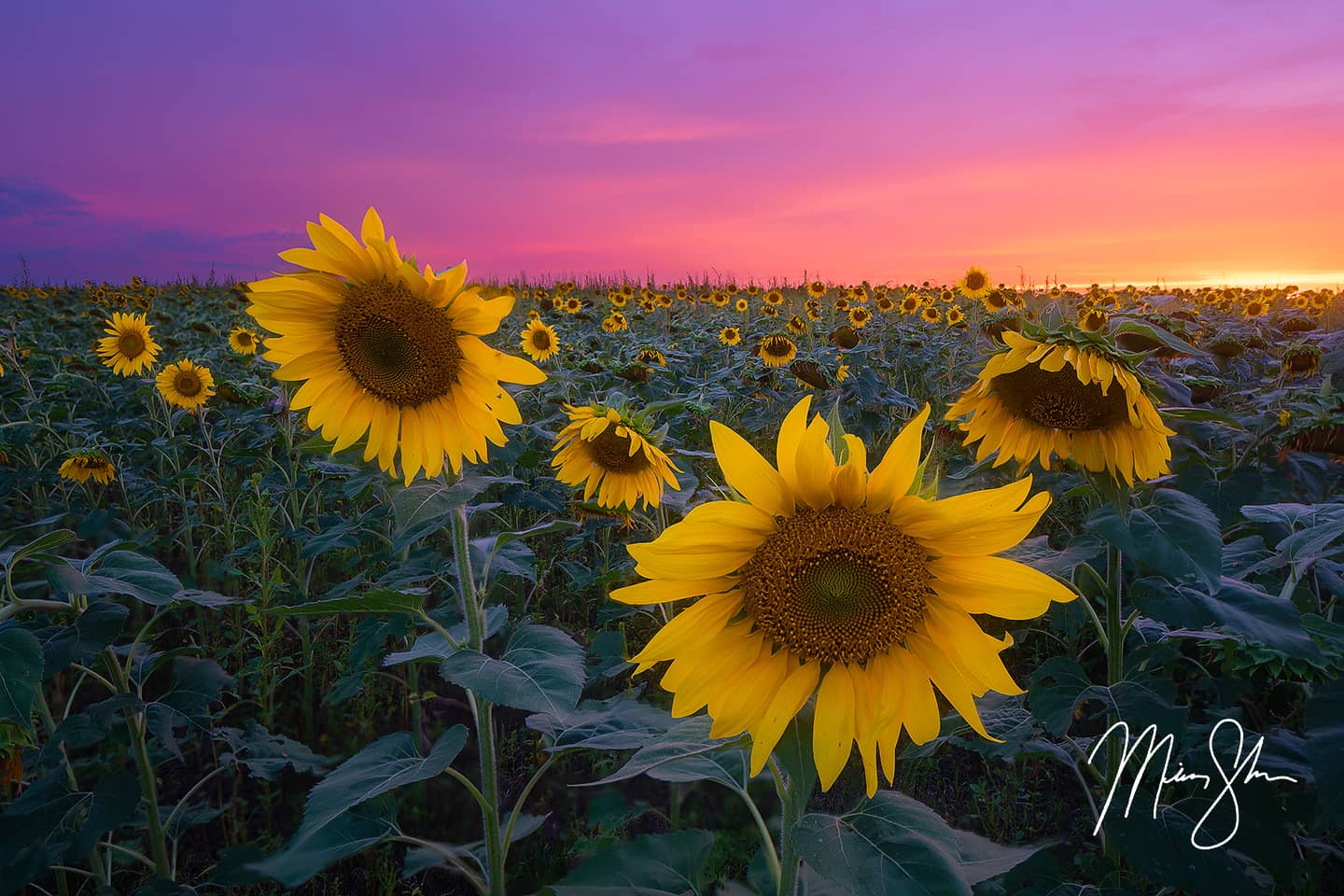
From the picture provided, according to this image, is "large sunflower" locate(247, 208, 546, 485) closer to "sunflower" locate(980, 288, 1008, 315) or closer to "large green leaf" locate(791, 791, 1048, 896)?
"large green leaf" locate(791, 791, 1048, 896)

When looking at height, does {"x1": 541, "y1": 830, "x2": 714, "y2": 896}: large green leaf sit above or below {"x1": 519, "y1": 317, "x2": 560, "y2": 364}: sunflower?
below

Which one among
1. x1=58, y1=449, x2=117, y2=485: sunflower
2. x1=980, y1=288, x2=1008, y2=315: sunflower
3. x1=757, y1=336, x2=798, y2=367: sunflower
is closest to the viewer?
x1=58, y1=449, x2=117, y2=485: sunflower

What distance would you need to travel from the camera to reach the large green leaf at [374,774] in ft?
4.51

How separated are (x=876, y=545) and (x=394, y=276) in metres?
1.25

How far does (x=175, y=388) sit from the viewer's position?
5.61 metres

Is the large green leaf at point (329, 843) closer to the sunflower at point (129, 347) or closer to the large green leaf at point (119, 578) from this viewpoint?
the large green leaf at point (119, 578)

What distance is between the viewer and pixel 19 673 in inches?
56.1

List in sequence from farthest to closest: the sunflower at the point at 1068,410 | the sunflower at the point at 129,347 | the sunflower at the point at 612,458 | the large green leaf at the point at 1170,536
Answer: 1. the sunflower at the point at 129,347
2. the sunflower at the point at 612,458
3. the sunflower at the point at 1068,410
4. the large green leaf at the point at 1170,536

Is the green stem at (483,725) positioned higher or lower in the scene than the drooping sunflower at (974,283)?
lower

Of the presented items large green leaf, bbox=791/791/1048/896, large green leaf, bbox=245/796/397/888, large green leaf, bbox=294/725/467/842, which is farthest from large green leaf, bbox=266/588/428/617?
large green leaf, bbox=791/791/1048/896

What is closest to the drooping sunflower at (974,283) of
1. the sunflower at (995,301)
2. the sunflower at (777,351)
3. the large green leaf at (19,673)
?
the sunflower at (995,301)

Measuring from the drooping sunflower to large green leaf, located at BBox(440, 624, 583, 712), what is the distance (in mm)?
10297

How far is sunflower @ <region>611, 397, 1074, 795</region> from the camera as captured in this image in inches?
39.7

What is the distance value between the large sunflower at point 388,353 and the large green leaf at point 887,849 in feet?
3.39
